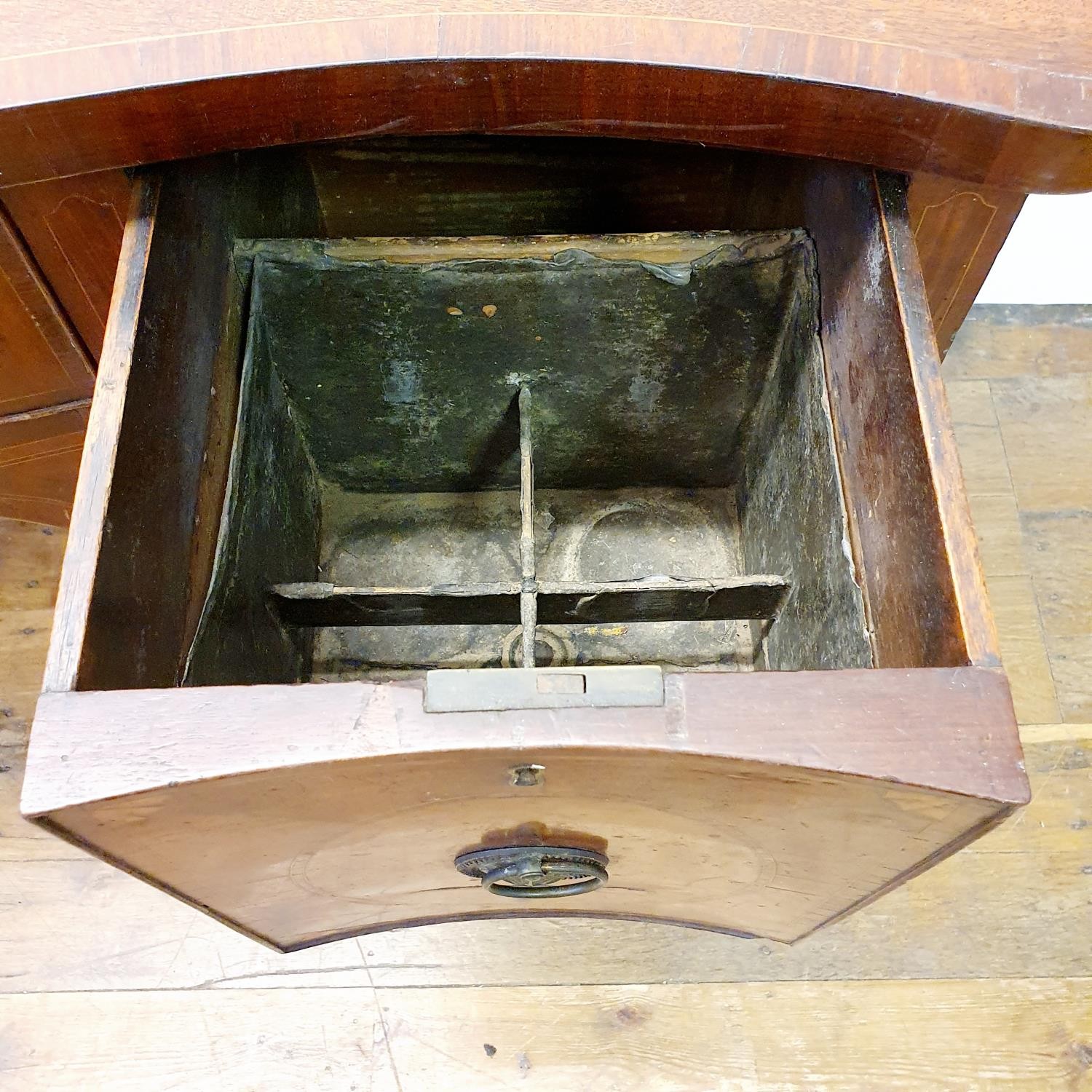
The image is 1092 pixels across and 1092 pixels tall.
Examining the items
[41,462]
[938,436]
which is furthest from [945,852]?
[41,462]

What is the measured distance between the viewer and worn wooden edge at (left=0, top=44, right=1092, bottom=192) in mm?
621

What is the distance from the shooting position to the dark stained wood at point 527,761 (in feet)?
1.75

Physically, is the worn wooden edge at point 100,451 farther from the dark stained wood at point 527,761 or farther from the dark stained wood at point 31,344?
the dark stained wood at point 31,344

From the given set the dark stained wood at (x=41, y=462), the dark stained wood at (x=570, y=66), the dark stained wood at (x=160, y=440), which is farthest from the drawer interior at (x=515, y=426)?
the dark stained wood at (x=41, y=462)

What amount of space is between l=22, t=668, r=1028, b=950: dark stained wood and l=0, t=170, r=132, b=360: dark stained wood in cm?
44

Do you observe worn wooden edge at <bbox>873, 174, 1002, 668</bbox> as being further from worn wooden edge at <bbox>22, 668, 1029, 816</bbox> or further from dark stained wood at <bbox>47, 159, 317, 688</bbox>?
dark stained wood at <bbox>47, 159, 317, 688</bbox>

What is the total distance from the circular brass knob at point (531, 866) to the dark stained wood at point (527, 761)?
90mm

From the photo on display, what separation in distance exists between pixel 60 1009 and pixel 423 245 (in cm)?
91

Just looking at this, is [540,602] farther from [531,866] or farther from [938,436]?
[938,436]

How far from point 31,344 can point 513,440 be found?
19.6 inches

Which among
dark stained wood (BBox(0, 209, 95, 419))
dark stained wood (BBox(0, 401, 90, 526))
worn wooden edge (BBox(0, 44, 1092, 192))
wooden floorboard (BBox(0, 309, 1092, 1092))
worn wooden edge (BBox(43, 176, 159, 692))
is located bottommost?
wooden floorboard (BBox(0, 309, 1092, 1092))

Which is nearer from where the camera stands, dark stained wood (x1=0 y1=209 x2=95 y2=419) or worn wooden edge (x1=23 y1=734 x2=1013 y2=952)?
worn wooden edge (x1=23 y1=734 x2=1013 y2=952)

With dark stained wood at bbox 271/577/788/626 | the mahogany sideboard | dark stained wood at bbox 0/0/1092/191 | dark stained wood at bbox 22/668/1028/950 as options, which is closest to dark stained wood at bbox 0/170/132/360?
the mahogany sideboard

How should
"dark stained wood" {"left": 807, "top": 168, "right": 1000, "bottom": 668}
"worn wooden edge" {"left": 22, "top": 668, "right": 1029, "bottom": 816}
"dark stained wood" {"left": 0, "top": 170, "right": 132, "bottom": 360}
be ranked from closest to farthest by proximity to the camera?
"worn wooden edge" {"left": 22, "top": 668, "right": 1029, "bottom": 816} → "dark stained wood" {"left": 807, "top": 168, "right": 1000, "bottom": 668} → "dark stained wood" {"left": 0, "top": 170, "right": 132, "bottom": 360}
